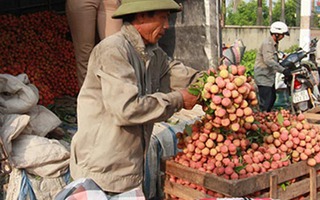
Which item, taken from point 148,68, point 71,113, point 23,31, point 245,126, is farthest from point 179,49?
point 148,68

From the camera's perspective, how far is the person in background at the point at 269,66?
7.76 metres

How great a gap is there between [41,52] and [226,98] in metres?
3.00

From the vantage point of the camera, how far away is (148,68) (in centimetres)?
286

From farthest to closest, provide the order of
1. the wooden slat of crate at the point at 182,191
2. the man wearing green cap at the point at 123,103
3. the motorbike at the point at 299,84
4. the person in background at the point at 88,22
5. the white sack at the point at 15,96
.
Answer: the motorbike at the point at 299,84 → the person in background at the point at 88,22 → the white sack at the point at 15,96 → the wooden slat of crate at the point at 182,191 → the man wearing green cap at the point at 123,103

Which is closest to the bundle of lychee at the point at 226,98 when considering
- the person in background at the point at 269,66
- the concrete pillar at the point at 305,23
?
the person in background at the point at 269,66

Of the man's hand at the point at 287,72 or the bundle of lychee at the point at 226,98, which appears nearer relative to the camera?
the bundle of lychee at the point at 226,98

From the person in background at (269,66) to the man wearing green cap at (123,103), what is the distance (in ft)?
17.1

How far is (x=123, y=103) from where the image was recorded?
97.4 inches

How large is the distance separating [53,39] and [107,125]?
2994 mm

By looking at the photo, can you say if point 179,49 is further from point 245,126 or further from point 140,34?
point 140,34

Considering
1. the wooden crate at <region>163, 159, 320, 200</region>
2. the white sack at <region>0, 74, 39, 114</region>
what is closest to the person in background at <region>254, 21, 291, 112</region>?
the wooden crate at <region>163, 159, 320, 200</region>

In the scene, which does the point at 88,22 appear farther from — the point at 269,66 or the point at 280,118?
the point at 269,66

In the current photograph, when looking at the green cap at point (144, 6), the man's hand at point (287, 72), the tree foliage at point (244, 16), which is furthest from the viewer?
the tree foliage at point (244, 16)

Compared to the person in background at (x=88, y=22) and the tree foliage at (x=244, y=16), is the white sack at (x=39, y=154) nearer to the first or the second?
the person in background at (x=88, y=22)
